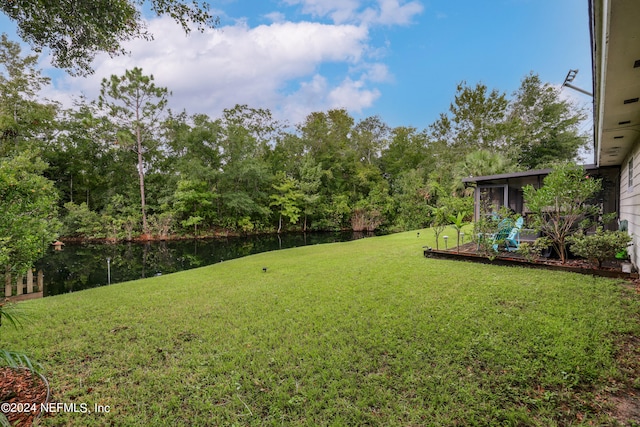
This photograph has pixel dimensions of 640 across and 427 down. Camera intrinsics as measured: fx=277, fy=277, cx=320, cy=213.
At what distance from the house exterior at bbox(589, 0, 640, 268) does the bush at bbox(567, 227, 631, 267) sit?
0.37 m

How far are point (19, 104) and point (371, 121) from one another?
22.8 m

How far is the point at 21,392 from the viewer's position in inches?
83.4

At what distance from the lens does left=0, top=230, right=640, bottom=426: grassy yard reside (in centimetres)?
193

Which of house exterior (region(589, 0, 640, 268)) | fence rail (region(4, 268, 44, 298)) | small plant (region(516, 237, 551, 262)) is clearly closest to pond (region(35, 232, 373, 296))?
fence rail (region(4, 268, 44, 298))

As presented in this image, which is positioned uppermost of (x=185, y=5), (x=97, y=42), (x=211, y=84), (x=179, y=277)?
(x=211, y=84)

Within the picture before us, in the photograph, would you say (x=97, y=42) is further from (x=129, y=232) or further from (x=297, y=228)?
(x=297, y=228)

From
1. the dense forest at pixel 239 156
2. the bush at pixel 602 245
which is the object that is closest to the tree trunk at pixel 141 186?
the dense forest at pixel 239 156

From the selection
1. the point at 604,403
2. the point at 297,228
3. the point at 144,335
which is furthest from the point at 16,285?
the point at 297,228

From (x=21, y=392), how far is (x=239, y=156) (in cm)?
1767

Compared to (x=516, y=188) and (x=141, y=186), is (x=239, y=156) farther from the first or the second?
(x=516, y=188)

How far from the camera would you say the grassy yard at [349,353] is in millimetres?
1934

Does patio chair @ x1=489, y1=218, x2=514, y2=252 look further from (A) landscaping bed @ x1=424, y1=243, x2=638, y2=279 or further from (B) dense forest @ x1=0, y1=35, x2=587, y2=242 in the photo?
(B) dense forest @ x1=0, y1=35, x2=587, y2=242

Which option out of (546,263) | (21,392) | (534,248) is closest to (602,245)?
(546,263)

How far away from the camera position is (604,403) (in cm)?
190
